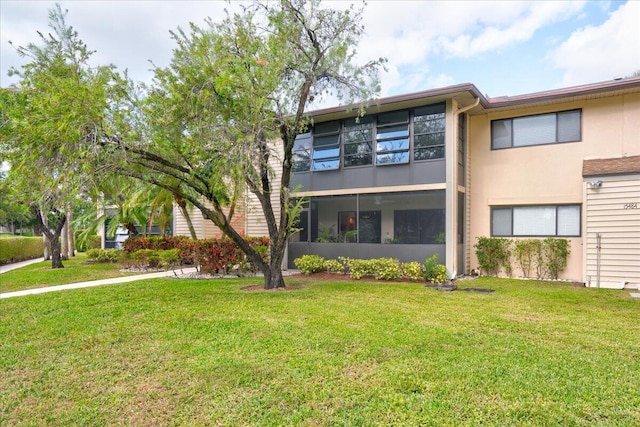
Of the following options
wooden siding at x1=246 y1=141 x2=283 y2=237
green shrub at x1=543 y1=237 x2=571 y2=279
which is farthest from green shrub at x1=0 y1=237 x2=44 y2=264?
green shrub at x1=543 y1=237 x2=571 y2=279

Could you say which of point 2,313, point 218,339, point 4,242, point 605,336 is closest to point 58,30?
point 2,313

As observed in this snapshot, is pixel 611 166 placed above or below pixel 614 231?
above

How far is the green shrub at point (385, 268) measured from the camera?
1166cm

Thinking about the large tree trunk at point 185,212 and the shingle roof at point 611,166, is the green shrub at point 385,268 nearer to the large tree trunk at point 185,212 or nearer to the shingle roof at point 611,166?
the shingle roof at point 611,166

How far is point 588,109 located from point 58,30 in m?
13.5

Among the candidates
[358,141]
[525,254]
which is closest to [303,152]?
[358,141]

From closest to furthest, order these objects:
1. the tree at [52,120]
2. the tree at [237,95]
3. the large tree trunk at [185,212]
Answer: the tree at [52,120]
the tree at [237,95]
the large tree trunk at [185,212]

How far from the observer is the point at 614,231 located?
1003 centimetres

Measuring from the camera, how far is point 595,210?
33.8ft

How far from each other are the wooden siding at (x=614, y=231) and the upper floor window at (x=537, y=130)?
209cm

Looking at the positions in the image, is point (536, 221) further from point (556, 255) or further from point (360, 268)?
point (360, 268)

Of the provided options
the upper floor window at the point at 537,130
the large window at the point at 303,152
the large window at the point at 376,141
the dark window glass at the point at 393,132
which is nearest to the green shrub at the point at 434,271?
the large window at the point at 376,141

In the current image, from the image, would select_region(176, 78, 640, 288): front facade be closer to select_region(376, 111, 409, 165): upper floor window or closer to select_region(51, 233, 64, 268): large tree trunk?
select_region(376, 111, 409, 165): upper floor window

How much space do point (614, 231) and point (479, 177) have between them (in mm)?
4114
